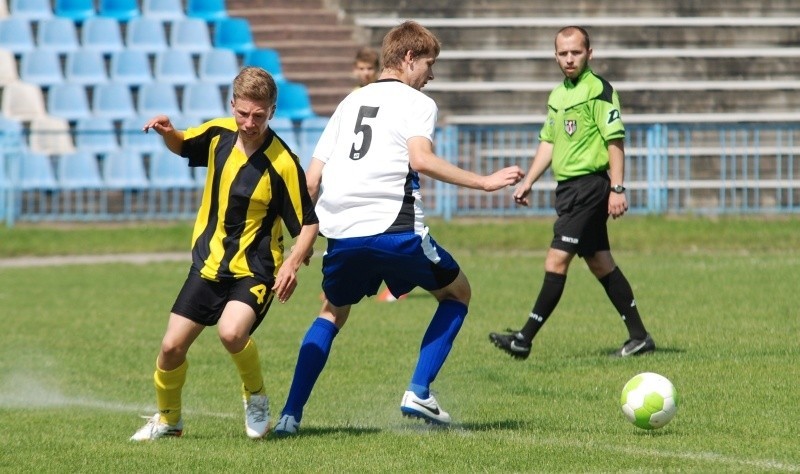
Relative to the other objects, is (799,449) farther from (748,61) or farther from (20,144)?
(748,61)

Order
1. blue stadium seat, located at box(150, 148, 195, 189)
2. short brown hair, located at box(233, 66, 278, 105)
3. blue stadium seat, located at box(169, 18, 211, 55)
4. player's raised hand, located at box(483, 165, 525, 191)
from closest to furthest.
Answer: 1. player's raised hand, located at box(483, 165, 525, 191)
2. short brown hair, located at box(233, 66, 278, 105)
3. blue stadium seat, located at box(150, 148, 195, 189)
4. blue stadium seat, located at box(169, 18, 211, 55)

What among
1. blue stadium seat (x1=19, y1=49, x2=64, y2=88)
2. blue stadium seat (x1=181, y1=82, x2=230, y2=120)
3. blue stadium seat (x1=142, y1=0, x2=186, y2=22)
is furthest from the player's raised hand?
blue stadium seat (x1=142, y1=0, x2=186, y2=22)

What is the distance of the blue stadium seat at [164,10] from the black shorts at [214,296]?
17.6m

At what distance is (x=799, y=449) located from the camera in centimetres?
569

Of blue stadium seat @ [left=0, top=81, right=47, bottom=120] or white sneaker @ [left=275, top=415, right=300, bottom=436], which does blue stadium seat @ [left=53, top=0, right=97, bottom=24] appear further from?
white sneaker @ [left=275, top=415, right=300, bottom=436]

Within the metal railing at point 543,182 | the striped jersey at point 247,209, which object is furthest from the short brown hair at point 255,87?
the metal railing at point 543,182

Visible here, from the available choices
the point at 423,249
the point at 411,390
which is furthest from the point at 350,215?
the point at 411,390

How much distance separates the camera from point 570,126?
884 centimetres

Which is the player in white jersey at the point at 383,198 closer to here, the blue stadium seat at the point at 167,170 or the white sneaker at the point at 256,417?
the white sneaker at the point at 256,417

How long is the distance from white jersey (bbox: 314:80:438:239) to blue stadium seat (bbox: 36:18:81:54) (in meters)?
17.3

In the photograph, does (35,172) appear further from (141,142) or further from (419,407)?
(419,407)

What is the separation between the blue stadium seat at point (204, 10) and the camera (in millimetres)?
23703

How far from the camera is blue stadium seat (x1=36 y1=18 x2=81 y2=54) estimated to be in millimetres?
22641

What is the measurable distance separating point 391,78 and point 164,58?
54.9 feet
